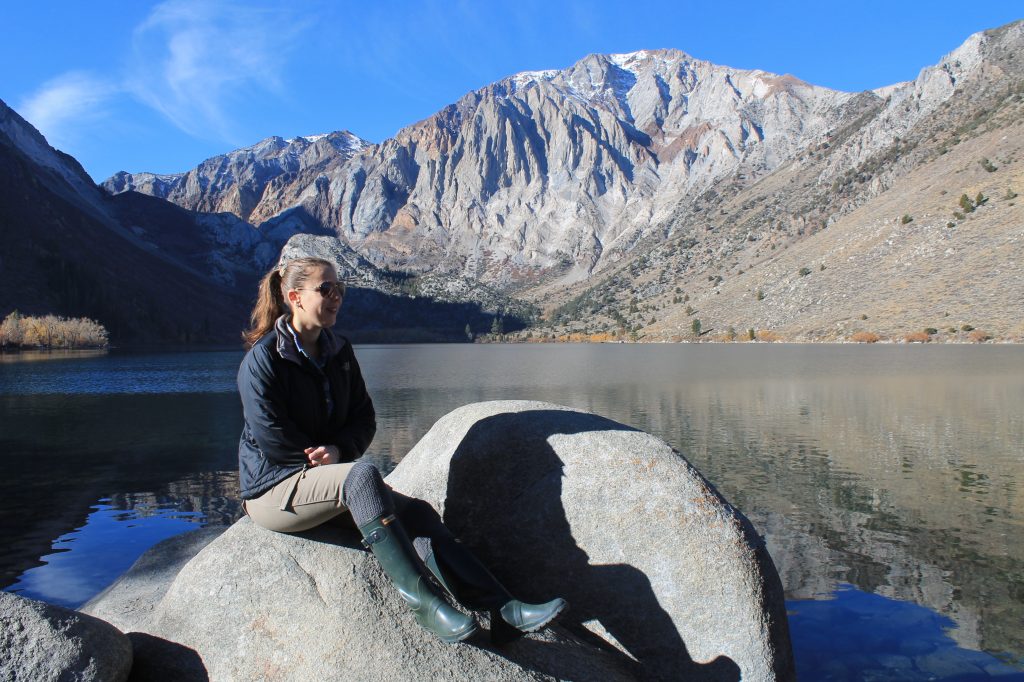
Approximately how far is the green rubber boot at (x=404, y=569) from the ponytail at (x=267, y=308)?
2.15 metres

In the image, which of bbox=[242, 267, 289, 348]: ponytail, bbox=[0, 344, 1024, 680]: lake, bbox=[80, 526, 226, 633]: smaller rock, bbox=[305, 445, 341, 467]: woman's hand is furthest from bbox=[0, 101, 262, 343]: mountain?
bbox=[305, 445, 341, 467]: woman's hand

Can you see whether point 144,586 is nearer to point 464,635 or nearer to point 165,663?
point 165,663

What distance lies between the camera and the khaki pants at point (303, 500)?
17.7 feet

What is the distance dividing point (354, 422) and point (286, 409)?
0.81m

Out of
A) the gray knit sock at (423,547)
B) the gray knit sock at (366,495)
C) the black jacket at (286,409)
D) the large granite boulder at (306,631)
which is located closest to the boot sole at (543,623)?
the large granite boulder at (306,631)

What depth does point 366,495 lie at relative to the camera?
202 inches

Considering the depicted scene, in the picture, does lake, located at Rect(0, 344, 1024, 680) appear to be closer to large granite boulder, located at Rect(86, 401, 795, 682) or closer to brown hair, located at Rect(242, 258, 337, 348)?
large granite boulder, located at Rect(86, 401, 795, 682)

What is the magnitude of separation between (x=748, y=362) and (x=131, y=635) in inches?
2787

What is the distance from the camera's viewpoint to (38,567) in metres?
13.4

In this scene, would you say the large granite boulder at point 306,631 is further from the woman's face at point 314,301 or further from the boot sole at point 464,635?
the woman's face at point 314,301

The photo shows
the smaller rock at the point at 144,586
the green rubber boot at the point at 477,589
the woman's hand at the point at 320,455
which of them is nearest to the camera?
the green rubber boot at the point at 477,589

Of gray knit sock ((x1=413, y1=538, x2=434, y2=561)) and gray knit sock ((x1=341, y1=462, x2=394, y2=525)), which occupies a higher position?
gray knit sock ((x1=341, y1=462, x2=394, y2=525))

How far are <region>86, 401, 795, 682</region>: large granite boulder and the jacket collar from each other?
4.93 feet

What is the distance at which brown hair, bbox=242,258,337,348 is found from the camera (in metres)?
6.14
